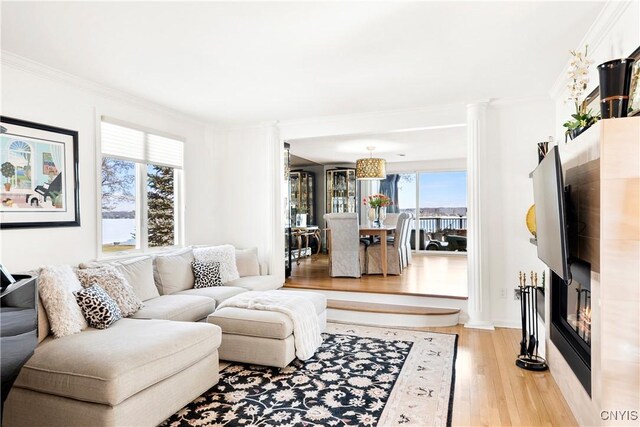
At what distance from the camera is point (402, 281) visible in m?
5.51

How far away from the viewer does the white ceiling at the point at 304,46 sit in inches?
92.5

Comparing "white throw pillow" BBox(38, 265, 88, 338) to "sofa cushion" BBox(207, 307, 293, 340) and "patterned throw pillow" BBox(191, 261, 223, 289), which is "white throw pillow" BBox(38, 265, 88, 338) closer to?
"sofa cushion" BBox(207, 307, 293, 340)

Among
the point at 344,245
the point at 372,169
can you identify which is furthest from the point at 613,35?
the point at 372,169

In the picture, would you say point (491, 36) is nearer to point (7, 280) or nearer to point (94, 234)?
point (7, 280)

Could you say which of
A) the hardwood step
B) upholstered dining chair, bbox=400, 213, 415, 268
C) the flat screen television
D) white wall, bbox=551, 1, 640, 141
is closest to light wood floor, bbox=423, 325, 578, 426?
the hardwood step

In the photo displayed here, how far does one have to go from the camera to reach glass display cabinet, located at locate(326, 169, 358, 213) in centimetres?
949

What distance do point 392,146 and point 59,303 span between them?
5.90 m

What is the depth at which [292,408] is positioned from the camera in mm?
2459

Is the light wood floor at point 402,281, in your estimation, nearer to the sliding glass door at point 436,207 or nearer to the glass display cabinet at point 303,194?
the sliding glass door at point 436,207

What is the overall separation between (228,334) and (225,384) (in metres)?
0.42

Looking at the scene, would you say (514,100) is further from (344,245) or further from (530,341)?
(344,245)

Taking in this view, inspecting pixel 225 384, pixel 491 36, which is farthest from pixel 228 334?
pixel 491 36

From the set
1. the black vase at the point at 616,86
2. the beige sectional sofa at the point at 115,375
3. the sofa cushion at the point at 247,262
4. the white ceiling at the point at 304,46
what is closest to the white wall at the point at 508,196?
the white ceiling at the point at 304,46

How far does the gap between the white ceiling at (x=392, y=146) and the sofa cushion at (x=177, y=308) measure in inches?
132
